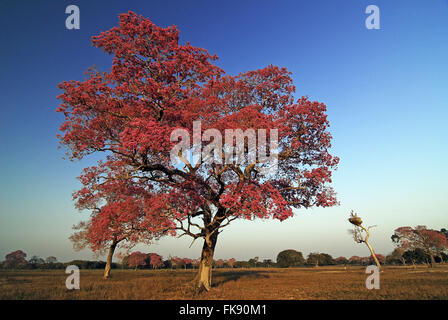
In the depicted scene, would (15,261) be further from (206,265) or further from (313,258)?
(313,258)

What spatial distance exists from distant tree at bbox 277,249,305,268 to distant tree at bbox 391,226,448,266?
52.1m

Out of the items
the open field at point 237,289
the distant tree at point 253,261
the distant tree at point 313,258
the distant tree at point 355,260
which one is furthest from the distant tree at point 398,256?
the open field at point 237,289

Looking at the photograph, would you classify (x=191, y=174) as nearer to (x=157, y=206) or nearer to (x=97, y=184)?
(x=157, y=206)

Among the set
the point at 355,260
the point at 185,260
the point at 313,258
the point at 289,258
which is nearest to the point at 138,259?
the point at 185,260

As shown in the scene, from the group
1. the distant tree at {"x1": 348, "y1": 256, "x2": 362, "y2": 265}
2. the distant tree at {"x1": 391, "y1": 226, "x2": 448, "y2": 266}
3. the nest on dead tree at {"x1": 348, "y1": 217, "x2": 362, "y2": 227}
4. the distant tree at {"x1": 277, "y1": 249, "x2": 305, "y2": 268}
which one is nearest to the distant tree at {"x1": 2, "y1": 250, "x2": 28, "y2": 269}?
the distant tree at {"x1": 277, "y1": 249, "x2": 305, "y2": 268}

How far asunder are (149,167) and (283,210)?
29.4ft

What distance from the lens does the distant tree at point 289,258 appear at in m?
103

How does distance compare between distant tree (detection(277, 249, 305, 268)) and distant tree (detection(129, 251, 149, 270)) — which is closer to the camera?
distant tree (detection(129, 251, 149, 270))

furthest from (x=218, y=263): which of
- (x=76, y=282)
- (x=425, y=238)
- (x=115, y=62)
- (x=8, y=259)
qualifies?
(x=115, y=62)

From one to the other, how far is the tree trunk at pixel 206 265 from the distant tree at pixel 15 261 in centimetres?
9871

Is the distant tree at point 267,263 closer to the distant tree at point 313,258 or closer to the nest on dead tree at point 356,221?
the distant tree at point 313,258

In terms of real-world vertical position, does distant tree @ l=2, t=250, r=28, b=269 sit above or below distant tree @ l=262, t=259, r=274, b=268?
above

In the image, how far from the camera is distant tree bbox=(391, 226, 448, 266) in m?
54.9

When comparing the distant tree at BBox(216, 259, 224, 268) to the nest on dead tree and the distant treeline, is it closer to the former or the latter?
the distant treeline
